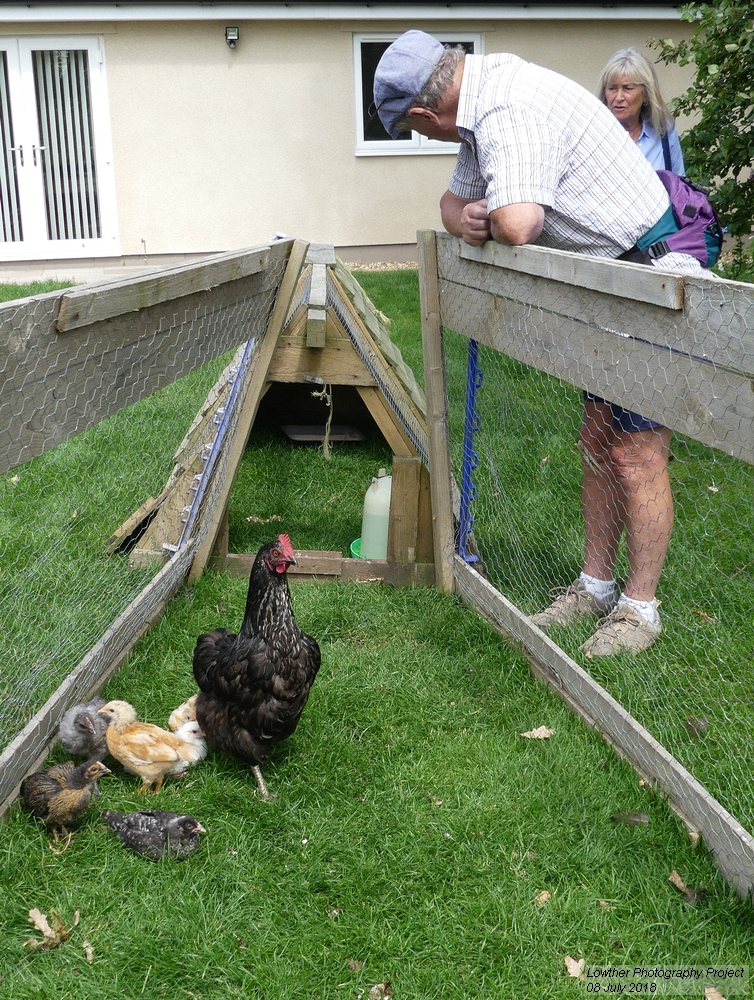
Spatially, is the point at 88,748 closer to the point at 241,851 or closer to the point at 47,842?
the point at 47,842

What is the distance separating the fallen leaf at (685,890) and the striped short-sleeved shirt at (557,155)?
1.93 meters

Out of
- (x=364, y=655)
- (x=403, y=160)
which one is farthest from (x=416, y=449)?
(x=403, y=160)

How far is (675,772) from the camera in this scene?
8.23 ft

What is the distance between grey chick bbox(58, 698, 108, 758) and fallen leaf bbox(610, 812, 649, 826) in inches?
60.1

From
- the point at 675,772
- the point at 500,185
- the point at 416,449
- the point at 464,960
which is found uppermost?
the point at 500,185

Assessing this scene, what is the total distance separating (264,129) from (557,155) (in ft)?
35.3

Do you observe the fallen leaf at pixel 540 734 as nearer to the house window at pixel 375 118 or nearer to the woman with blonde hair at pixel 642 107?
the woman with blonde hair at pixel 642 107

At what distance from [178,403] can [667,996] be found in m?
4.72

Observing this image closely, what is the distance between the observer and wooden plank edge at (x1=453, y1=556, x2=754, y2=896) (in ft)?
7.38

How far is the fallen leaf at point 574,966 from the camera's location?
213cm

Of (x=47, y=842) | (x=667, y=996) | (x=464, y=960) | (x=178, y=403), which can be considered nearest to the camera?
(x=667, y=996)

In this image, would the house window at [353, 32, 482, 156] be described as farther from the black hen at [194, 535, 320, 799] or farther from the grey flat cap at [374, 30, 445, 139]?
the black hen at [194, 535, 320, 799]

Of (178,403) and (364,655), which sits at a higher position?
(178,403)

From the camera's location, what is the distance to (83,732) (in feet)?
9.16
